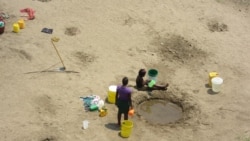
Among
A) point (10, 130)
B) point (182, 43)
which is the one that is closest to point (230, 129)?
point (182, 43)

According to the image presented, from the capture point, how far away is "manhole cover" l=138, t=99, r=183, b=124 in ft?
35.5

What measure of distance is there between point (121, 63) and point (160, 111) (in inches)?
83.8

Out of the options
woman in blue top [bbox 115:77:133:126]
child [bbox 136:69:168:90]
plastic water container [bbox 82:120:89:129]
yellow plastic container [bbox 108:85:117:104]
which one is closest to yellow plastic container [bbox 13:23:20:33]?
yellow plastic container [bbox 108:85:117:104]

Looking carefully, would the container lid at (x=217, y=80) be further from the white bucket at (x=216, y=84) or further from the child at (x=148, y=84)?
the child at (x=148, y=84)

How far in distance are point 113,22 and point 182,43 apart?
7.64 feet

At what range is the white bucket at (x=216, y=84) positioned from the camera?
37.9ft

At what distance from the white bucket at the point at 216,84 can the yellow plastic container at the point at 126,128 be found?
2.79 metres

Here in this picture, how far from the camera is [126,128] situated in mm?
9953

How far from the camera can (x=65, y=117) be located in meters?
10.6

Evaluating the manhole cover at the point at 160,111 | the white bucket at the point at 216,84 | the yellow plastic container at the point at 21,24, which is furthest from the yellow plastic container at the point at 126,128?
the yellow plastic container at the point at 21,24

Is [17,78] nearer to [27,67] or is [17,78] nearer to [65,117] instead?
[27,67]

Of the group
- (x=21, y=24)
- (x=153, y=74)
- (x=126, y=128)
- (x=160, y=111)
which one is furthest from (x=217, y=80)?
(x=21, y=24)

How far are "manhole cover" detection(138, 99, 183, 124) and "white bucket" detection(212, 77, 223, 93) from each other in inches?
45.1

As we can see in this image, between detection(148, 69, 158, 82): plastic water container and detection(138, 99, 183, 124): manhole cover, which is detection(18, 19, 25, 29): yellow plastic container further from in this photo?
detection(138, 99, 183, 124): manhole cover
